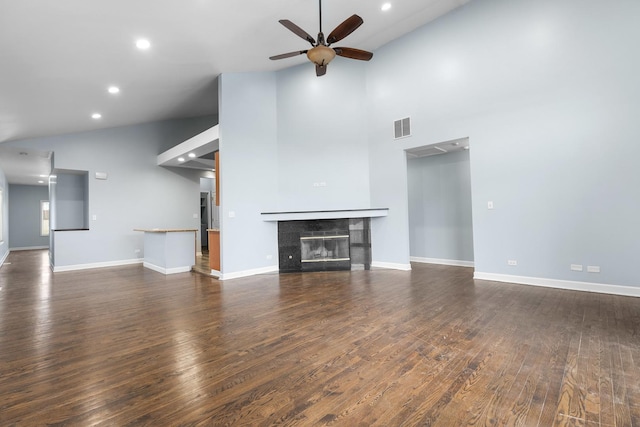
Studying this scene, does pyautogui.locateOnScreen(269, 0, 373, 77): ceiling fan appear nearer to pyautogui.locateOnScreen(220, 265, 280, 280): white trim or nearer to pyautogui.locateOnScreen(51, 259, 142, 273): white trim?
pyautogui.locateOnScreen(220, 265, 280, 280): white trim

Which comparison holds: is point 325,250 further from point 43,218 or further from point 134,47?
point 43,218

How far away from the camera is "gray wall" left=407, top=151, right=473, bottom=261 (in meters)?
6.02

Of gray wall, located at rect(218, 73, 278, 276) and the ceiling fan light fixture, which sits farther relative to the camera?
gray wall, located at rect(218, 73, 278, 276)

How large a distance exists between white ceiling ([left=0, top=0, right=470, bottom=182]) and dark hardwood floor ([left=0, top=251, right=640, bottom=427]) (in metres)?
3.14

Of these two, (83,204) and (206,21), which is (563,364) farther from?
(83,204)

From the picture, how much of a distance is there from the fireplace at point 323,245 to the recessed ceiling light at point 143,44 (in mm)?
3460

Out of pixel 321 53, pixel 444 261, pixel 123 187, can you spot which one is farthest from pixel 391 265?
pixel 123 187

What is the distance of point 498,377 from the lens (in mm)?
1895

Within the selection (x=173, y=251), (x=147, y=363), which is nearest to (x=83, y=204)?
(x=173, y=251)

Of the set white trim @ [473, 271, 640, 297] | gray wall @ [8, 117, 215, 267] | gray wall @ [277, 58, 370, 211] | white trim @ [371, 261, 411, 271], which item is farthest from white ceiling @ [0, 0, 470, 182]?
white trim @ [473, 271, 640, 297]

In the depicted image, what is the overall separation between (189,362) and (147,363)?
0.32 meters

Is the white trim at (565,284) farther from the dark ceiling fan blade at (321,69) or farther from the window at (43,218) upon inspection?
the window at (43,218)

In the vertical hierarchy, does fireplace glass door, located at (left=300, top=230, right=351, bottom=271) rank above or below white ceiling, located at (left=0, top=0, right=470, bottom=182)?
below

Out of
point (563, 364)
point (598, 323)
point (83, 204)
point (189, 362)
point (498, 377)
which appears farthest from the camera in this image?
point (83, 204)
